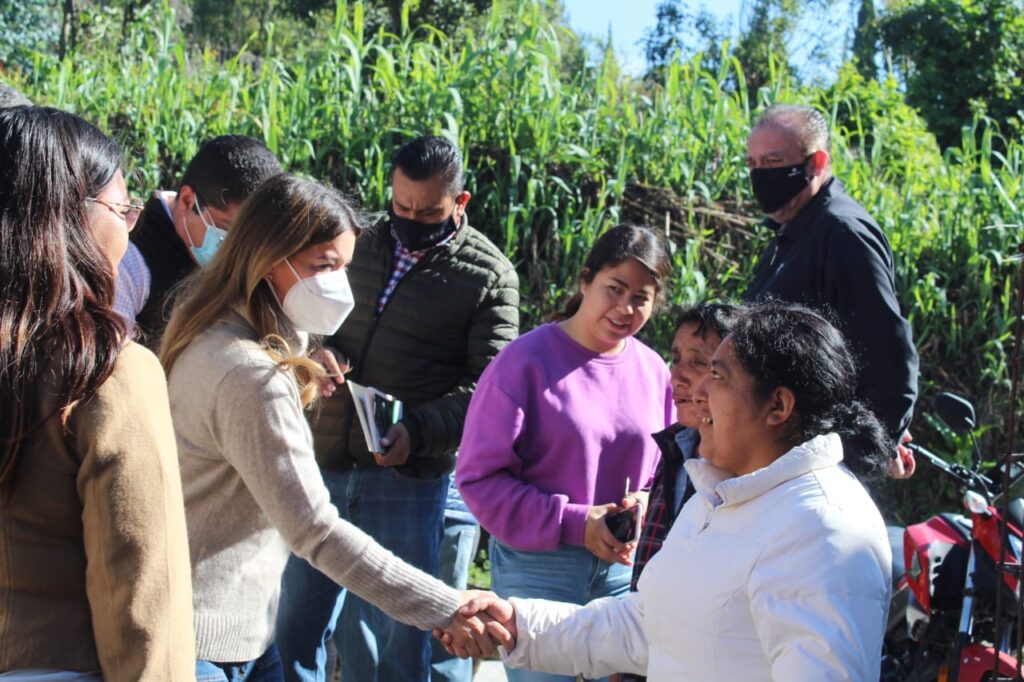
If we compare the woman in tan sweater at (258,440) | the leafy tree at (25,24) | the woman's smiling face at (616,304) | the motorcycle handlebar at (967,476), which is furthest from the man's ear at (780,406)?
the leafy tree at (25,24)

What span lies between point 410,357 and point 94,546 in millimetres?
2482

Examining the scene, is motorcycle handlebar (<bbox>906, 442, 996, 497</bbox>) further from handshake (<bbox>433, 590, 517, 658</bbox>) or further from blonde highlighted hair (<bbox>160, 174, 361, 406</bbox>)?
blonde highlighted hair (<bbox>160, 174, 361, 406</bbox>)

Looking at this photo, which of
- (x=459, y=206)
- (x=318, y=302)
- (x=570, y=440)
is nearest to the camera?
(x=318, y=302)

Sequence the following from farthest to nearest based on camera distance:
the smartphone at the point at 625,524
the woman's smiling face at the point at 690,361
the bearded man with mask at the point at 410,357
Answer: the bearded man with mask at the point at 410,357, the smartphone at the point at 625,524, the woman's smiling face at the point at 690,361

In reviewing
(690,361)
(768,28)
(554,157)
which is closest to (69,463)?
(690,361)

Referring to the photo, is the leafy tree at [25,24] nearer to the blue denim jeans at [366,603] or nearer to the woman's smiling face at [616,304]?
the blue denim jeans at [366,603]

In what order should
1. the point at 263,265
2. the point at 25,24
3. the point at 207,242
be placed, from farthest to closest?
the point at 25,24 → the point at 207,242 → the point at 263,265

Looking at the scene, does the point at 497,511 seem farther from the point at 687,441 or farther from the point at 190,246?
the point at 190,246

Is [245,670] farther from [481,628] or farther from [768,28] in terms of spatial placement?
[768,28]

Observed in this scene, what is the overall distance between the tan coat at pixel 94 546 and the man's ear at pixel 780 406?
119cm

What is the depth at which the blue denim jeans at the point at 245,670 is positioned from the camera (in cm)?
252

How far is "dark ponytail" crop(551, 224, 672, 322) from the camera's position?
359cm

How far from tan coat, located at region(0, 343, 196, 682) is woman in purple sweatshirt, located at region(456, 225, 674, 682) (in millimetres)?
1755

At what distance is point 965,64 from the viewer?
700 inches
